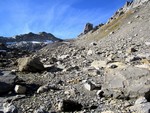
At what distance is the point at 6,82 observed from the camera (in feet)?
50.2

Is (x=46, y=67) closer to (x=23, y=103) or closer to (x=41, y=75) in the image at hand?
(x=41, y=75)

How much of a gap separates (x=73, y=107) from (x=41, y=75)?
25.6 ft

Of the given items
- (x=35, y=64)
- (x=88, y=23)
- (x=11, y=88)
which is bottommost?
(x=11, y=88)

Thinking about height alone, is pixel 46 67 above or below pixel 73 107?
above

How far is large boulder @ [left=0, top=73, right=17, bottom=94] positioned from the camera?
48.7 ft

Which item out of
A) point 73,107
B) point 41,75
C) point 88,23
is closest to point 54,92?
point 73,107

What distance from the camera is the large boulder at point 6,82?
14852mm

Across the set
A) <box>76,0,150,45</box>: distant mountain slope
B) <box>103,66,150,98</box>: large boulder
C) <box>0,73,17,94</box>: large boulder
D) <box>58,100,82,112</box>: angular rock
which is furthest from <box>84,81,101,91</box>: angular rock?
<box>76,0,150,45</box>: distant mountain slope

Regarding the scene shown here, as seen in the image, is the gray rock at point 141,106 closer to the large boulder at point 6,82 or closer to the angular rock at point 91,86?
the angular rock at point 91,86

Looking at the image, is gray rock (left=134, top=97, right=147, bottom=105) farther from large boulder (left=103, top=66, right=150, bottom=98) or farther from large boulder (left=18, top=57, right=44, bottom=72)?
large boulder (left=18, top=57, right=44, bottom=72)

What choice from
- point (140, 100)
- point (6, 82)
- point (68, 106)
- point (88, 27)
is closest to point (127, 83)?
point (140, 100)

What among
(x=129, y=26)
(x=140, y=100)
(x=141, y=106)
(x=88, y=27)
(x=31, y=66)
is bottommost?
(x=141, y=106)

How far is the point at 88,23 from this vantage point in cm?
14838

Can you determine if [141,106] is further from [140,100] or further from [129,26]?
[129,26]
